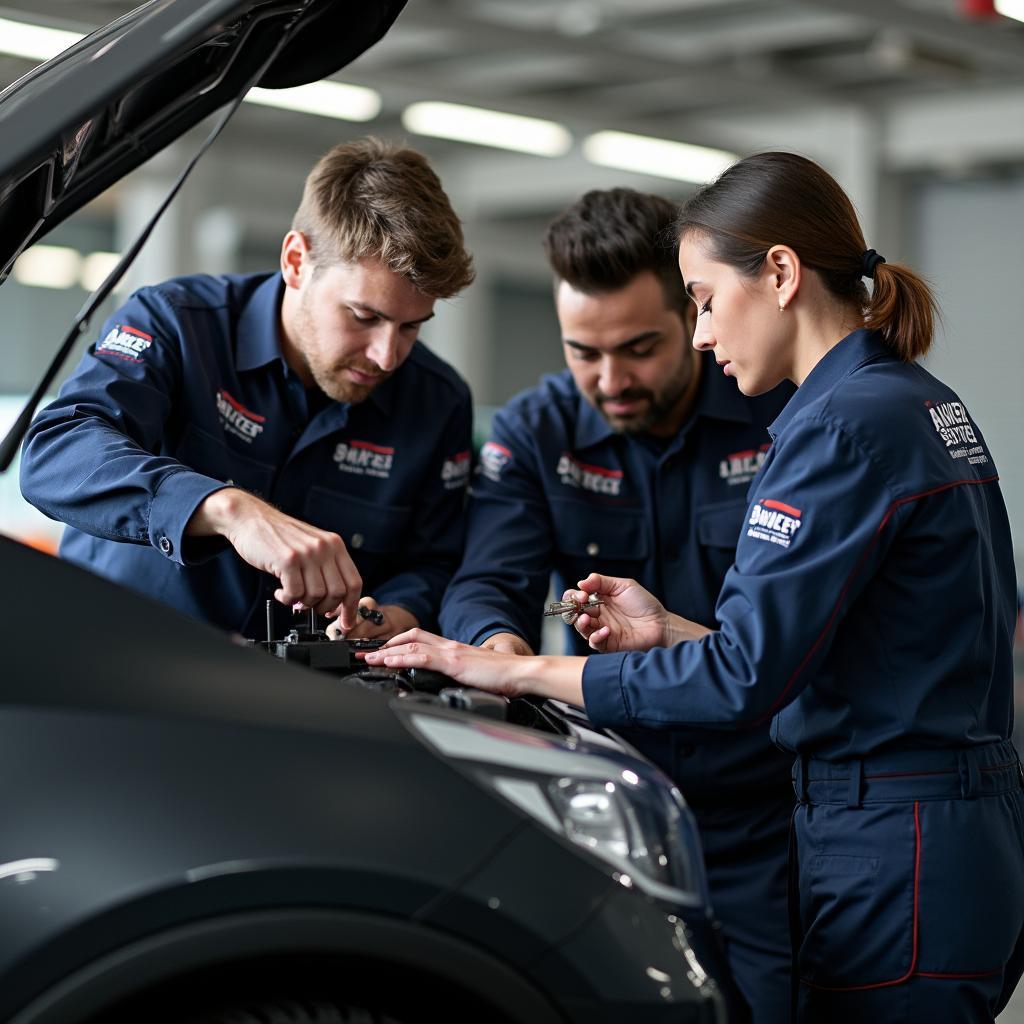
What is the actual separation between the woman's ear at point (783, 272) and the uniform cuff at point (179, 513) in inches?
30.4

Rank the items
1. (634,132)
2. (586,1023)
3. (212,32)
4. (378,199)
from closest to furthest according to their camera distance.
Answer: (586,1023)
(212,32)
(378,199)
(634,132)

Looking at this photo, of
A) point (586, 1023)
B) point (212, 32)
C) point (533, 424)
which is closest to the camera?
point (586, 1023)

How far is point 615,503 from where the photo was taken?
8.17 ft

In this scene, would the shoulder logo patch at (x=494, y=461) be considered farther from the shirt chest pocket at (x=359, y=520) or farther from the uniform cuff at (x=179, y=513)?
the uniform cuff at (x=179, y=513)

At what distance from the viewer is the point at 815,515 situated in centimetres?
159

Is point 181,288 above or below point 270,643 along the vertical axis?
above

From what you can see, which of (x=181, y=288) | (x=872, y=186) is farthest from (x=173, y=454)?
(x=872, y=186)

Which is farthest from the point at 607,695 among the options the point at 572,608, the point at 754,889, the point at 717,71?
the point at 717,71

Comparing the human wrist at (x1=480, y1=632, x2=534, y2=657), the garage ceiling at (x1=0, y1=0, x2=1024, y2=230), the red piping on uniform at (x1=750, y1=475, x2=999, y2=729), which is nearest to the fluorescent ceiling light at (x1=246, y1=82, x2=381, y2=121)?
the garage ceiling at (x1=0, y1=0, x2=1024, y2=230)

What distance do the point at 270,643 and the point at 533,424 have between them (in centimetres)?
90

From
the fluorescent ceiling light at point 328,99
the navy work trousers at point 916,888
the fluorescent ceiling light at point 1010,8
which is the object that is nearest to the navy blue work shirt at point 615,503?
the navy work trousers at point 916,888

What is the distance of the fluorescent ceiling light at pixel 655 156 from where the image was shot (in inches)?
325

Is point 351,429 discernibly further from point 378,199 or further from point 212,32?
point 212,32

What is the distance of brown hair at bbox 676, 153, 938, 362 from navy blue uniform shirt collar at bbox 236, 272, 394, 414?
0.84 m
